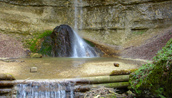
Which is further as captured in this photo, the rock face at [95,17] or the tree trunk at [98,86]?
the rock face at [95,17]

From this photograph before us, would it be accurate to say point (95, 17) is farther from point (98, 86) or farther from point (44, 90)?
point (44, 90)

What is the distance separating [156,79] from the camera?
3.85 meters

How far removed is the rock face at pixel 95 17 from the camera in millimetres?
17500

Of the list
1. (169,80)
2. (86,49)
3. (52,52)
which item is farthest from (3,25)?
(169,80)

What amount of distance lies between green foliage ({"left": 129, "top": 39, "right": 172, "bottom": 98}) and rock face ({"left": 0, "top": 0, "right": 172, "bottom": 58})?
13.4 meters

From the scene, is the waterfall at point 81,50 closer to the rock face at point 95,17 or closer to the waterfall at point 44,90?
the rock face at point 95,17

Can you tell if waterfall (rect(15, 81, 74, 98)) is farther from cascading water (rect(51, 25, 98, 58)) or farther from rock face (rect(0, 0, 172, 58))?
rock face (rect(0, 0, 172, 58))

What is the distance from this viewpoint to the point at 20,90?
4293 mm

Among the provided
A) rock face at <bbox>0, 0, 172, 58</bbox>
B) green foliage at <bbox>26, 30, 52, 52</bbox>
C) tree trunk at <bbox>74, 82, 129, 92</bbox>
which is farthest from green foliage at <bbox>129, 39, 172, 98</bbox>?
rock face at <bbox>0, 0, 172, 58</bbox>

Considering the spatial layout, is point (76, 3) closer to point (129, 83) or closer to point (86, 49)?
point (86, 49)

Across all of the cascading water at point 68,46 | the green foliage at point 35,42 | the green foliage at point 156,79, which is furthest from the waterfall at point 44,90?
the green foliage at point 35,42

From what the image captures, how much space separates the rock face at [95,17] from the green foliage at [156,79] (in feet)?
44.0

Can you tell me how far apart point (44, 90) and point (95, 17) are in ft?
57.5

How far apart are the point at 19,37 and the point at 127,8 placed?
14411mm
